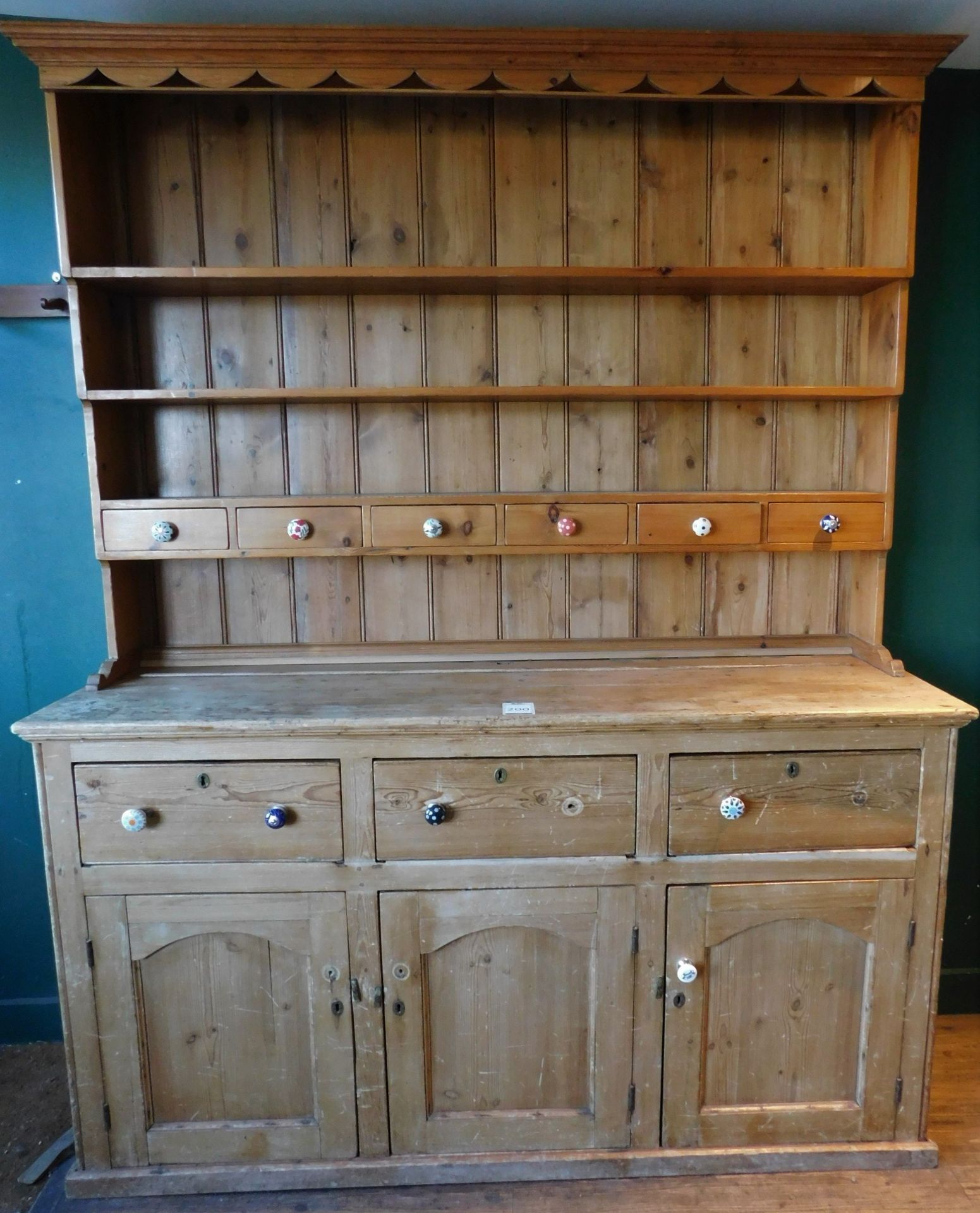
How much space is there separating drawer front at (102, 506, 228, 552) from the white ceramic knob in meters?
0.58

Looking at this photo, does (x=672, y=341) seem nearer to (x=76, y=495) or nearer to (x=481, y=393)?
(x=481, y=393)

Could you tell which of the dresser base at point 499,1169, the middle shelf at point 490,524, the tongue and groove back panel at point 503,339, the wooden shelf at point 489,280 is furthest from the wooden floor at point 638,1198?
the wooden shelf at point 489,280

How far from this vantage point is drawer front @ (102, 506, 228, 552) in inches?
68.2

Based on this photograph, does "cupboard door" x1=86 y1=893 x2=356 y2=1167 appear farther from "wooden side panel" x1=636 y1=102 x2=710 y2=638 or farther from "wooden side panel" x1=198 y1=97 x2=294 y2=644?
"wooden side panel" x1=636 y1=102 x2=710 y2=638

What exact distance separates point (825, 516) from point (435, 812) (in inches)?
44.0

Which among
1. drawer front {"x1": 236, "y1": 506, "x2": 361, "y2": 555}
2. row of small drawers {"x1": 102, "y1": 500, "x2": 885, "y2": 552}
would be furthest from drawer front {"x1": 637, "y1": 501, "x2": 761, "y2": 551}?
drawer front {"x1": 236, "y1": 506, "x2": 361, "y2": 555}

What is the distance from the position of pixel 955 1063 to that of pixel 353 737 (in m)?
1.80

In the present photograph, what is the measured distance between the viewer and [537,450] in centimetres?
192

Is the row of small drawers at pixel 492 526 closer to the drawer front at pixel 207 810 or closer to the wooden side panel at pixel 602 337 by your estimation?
the wooden side panel at pixel 602 337

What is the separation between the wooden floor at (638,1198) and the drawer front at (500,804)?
0.73m

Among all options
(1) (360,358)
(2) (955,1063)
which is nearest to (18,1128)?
(1) (360,358)

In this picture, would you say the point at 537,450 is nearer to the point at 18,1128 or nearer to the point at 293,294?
the point at 293,294

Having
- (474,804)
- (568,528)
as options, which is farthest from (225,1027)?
(568,528)

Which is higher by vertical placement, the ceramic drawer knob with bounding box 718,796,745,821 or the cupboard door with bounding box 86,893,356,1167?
the ceramic drawer knob with bounding box 718,796,745,821
